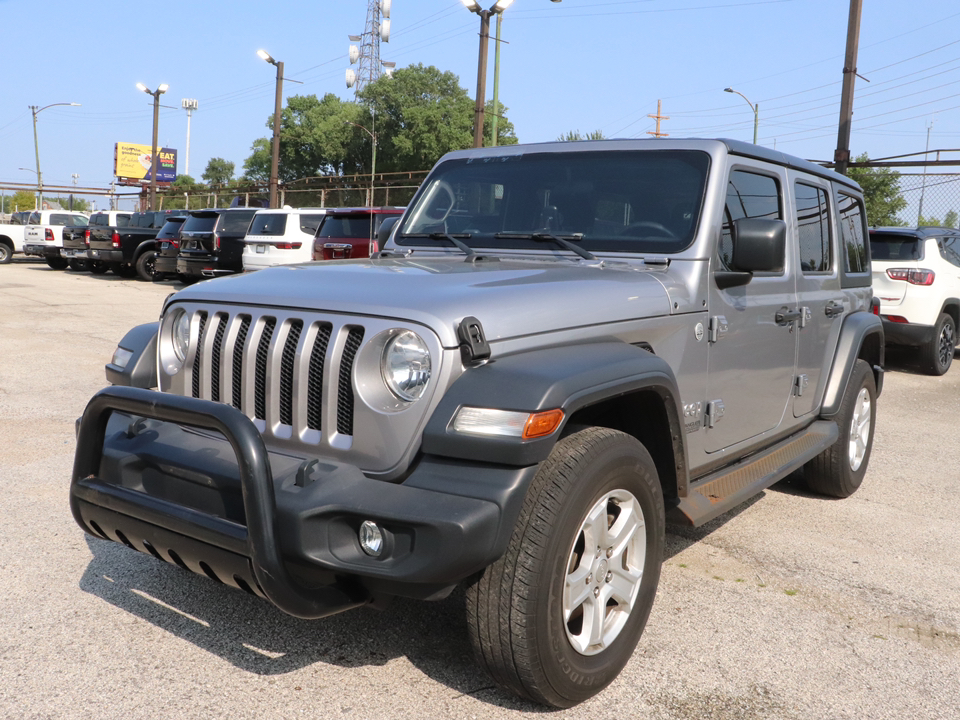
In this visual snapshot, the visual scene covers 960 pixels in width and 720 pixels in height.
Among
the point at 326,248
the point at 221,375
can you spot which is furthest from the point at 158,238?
the point at 221,375

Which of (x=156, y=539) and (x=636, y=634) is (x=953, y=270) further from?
(x=156, y=539)

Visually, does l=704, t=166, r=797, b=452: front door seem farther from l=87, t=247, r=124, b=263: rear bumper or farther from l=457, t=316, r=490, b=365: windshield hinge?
l=87, t=247, r=124, b=263: rear bumper

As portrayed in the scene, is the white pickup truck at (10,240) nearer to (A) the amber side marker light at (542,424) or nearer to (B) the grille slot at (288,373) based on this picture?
(B) the grille slot at (288,373)

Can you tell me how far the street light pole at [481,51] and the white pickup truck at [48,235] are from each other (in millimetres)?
13813

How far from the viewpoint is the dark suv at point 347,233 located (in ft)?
48.3

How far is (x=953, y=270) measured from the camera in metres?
11.1

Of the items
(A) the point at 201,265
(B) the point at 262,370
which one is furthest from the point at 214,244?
(B) the point at 262,370

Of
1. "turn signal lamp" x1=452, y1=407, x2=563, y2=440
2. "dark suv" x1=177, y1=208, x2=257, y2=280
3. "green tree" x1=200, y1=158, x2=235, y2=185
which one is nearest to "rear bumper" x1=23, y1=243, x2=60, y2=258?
"dark suv" x1=177, y1=208, x2=257, y2=280

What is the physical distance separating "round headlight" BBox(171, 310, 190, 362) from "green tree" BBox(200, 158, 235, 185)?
380ft

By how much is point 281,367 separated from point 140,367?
84cm

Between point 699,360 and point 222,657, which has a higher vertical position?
point 699,360

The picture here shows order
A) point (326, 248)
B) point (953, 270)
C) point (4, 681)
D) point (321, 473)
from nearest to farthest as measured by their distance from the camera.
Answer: point (321, 473)
point (4, 681)
point (953, 270)
point (326, 248)

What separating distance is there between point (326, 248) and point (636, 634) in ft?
40.7

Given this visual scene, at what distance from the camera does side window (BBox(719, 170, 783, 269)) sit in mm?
3953
